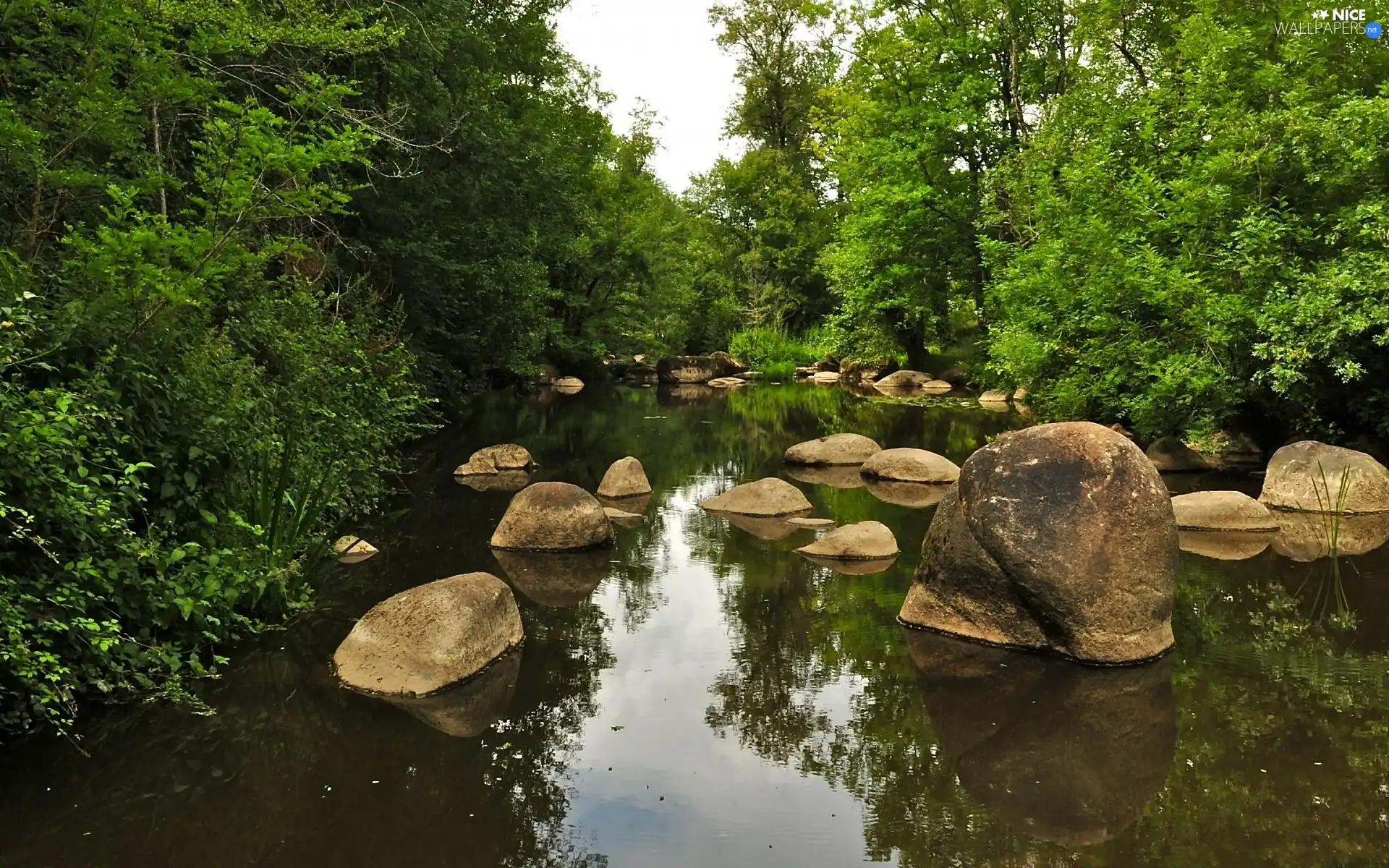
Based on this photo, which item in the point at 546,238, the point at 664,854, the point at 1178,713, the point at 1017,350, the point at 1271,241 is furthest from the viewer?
the point at 546,238

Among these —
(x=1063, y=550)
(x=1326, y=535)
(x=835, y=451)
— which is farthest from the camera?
(x=835, y=451)

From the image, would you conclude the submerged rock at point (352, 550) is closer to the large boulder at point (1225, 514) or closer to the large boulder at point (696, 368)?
the large boulder at point (1225, 514)

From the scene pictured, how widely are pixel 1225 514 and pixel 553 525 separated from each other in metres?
7.17

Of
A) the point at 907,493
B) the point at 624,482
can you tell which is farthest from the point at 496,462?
the point at 907,493

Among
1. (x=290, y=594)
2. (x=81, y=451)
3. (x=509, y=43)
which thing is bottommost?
(x=290, y=594)

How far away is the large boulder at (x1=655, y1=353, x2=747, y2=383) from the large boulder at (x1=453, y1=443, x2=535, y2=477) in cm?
2336

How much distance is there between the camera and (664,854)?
160 inches

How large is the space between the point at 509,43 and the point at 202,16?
1876cm

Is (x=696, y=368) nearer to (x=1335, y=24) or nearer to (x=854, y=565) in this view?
(x=1335, y=24)

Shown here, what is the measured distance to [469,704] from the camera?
5.53m

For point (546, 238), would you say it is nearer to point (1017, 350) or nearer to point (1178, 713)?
point (1017, 350)

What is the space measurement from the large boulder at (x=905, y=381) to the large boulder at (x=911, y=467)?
16259 mm

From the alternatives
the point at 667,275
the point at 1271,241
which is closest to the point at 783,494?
the point at 1271,241

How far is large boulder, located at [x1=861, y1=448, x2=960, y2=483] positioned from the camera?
13.1 metres
